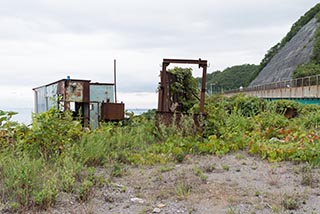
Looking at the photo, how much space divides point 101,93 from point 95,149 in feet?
12.9

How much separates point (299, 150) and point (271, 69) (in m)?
63.3

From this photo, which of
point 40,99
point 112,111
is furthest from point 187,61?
point 40,99

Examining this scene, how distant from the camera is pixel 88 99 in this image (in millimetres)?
7867

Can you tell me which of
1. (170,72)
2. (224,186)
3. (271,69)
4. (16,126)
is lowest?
(224,186)

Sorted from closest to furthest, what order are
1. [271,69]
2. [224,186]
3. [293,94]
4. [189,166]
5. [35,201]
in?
[35,201] → [224,186] → [189,166] → [293,94] → [271,69]

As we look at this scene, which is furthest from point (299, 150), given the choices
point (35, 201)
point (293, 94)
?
point (293, 94)

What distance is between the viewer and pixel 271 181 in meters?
3.66

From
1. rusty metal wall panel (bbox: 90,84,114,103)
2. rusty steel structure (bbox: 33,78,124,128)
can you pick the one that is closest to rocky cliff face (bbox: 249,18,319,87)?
rusty metal wall panel (bbox: 90,84,114,103)

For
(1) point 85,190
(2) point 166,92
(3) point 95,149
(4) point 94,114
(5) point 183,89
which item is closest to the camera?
(1) point 85,190

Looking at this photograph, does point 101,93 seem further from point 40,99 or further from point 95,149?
point 95,149

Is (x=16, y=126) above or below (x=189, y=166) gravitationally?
above

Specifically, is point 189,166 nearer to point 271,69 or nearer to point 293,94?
point 293,94

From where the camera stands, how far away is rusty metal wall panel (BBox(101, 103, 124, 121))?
815 centimetres

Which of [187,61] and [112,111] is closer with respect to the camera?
[187,61]
